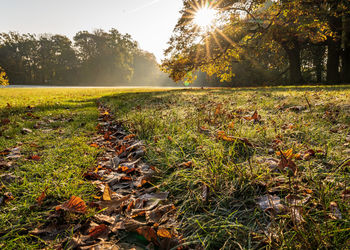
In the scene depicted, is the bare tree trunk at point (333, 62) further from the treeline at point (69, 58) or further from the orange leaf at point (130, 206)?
the treeline at point (69, 58)

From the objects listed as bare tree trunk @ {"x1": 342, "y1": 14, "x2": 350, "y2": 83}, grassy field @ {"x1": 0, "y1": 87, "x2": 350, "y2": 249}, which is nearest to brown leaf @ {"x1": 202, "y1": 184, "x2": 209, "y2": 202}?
grassy field @ {"x1": 0, "y1": 87, "x2": 350, "y2": 249}

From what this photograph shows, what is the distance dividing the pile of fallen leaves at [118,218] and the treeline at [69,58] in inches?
2344

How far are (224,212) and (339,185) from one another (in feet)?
2.37

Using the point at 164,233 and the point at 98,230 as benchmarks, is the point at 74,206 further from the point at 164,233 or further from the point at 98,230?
the point at 164,233

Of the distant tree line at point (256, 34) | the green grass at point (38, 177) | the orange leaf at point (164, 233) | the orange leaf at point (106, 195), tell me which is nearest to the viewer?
the orange leaf at point (164, 233)

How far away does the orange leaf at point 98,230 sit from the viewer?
1.12 meters

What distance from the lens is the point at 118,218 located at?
4.15ft

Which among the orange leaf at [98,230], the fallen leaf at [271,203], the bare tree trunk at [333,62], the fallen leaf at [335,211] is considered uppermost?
the bare tree trunk at [333,62]

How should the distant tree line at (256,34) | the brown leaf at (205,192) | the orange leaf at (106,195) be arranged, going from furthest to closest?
the distant tree line at (256,34)
the orange leaf at (106,195)
the brown leaf at (205,192)

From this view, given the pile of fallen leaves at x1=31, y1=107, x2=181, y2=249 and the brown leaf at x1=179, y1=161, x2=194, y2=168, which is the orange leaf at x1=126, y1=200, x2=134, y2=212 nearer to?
the pile of fallen leaves at x1=31, y1=107, x2=181, y2=249

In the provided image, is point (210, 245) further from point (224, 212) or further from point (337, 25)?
point (337, 25)

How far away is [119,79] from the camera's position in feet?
201

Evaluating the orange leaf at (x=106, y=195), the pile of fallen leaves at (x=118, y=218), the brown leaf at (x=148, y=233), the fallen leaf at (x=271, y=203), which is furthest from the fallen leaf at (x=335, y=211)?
the orange leaf at (x=106, y=195)

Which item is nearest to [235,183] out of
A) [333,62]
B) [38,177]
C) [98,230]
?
[98,230]
